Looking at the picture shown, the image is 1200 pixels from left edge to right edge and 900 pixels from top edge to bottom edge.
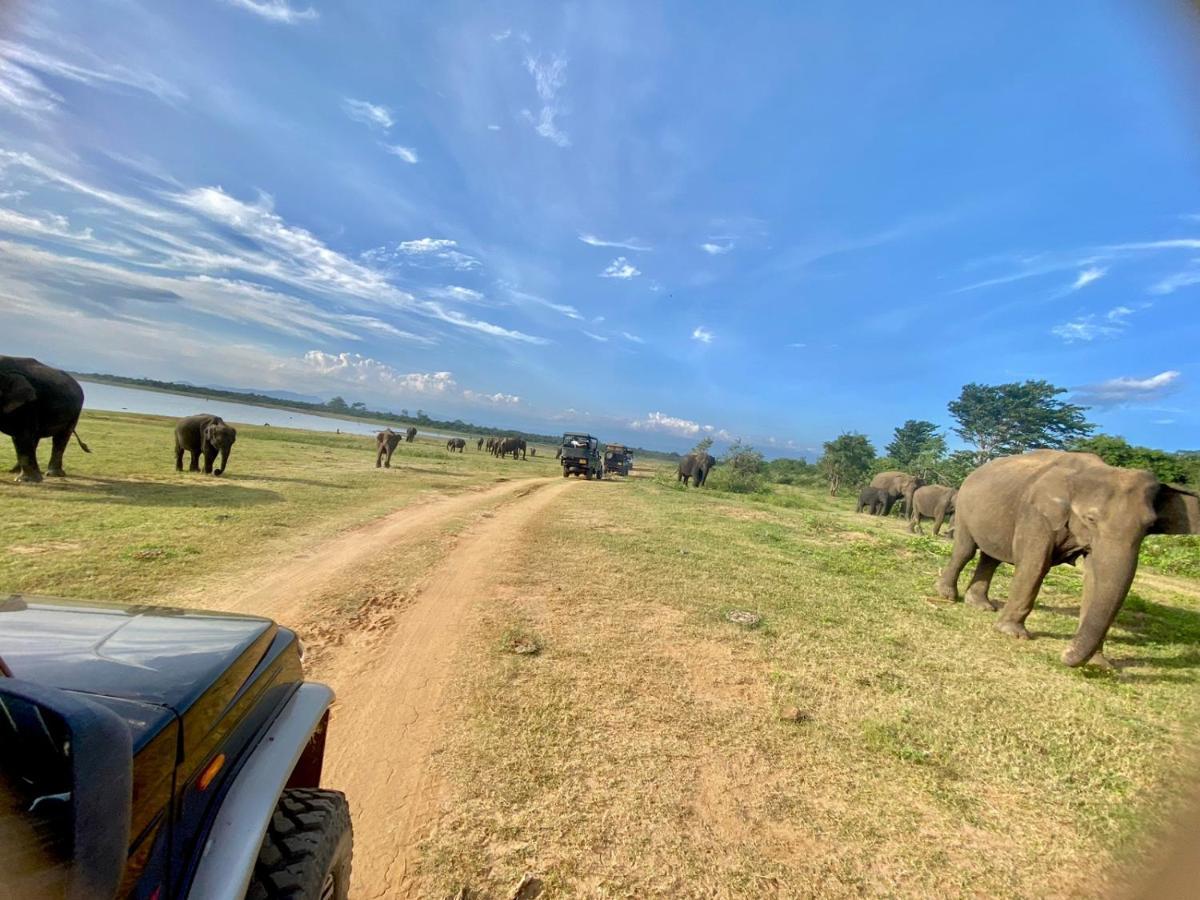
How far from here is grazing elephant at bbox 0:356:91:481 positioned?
11.1 meters

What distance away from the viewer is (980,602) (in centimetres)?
863

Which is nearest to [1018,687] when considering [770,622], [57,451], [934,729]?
[934,729]

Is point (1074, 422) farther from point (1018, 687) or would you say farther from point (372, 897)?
point (372, 897)

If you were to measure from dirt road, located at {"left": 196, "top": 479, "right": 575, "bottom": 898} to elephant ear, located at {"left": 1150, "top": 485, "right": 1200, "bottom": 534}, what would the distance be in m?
8.35

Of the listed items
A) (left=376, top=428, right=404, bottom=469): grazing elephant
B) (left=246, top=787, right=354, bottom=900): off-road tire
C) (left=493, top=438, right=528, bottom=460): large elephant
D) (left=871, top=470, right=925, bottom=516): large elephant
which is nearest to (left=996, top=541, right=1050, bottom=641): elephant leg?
(left=246, top=787, right=354, bottom=900): off-road tire

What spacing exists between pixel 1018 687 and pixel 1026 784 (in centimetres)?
200

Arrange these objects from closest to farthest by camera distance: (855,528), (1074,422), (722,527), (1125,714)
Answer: (1125,714), (722,527), (855,528), (1074,422)

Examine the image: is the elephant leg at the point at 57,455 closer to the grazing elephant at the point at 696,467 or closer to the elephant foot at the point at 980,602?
the elephant foot at the point at 980,602

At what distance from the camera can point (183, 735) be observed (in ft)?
4.99

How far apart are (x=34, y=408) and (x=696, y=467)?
29876mm

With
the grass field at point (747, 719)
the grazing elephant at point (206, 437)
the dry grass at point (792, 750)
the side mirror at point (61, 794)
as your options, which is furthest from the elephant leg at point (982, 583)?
the grazing elephant at point (206, 437)

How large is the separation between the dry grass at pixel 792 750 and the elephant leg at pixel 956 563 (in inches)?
52.7

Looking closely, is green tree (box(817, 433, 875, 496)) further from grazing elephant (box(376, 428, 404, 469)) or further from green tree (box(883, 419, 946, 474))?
grazing elephant (box(376, 428, 404, 469))

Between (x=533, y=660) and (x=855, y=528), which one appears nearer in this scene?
(x=533, y=660)
